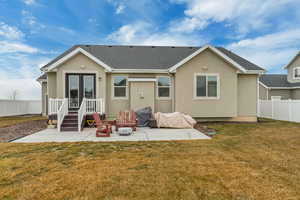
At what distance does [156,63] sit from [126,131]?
6.56 metres

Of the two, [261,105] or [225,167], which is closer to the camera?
[225,167]

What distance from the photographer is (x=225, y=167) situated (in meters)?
3.92

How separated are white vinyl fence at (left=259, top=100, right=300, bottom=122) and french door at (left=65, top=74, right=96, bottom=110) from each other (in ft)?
47.1

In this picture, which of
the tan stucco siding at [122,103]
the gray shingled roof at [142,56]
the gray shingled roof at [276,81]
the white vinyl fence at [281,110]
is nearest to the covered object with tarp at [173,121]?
the tan stucco siding at [122,103]

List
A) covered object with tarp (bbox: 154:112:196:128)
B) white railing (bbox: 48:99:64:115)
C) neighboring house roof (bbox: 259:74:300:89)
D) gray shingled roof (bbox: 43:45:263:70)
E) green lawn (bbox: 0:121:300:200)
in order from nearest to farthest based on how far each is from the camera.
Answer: green lawn (bbox: 0:121:300:200)
white railing (bbox: 48:99:64:115)
covered object with tarp (bbox: 154:112:196:128)
gray shingled roof (bbox: 43:45:263:70)
neighboring house roof (bbox: 259:74:300:89)

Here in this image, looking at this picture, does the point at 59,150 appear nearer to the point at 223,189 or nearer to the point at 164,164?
the point at 164,164

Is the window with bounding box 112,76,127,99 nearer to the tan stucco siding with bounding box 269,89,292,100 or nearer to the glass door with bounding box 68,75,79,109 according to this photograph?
the glass door with bounding box 68,75,79,109

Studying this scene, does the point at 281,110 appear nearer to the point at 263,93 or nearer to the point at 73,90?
the point at 263,93

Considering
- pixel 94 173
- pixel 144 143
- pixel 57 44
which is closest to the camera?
pixel 94 173

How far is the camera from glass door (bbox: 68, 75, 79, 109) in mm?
10461

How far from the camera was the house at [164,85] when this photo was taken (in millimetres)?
10391

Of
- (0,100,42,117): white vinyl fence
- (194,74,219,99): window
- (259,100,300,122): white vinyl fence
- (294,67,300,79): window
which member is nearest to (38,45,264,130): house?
(194,74,219,99): window

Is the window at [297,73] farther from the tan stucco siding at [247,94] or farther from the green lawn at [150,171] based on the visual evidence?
the green lawn at [150,171]

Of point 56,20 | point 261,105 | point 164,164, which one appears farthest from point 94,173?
point 56,20
